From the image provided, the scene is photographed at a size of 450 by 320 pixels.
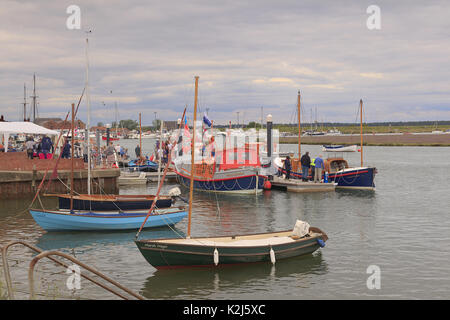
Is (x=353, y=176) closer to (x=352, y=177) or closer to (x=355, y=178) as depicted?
(x=352, y=177)

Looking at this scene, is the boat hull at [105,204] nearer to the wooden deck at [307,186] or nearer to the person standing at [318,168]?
the wooden deck at [307,186]

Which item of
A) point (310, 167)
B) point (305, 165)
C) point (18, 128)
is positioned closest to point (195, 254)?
point (18, 128)

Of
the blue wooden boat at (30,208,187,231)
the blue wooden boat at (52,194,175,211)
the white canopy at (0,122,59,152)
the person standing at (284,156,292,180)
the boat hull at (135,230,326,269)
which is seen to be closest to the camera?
the boat hull at (135,230,326,269)

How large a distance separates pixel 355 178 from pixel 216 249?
86.4ft

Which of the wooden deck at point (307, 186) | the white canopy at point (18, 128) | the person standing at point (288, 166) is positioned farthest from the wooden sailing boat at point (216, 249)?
the person standing at point (288, 166)

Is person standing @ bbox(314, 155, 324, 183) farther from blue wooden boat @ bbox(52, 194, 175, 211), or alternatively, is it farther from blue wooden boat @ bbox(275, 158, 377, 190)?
blue wooden boat @ bbox(52, 194, 175, 211)

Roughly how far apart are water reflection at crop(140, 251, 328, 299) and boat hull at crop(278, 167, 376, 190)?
23225 mm

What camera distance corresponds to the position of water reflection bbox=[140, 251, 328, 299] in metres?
15.3

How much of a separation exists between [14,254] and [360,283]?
43.1ft

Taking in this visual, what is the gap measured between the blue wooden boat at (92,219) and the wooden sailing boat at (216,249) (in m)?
6.03

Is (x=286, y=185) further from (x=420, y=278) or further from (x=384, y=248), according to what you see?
(x=420, y=278)

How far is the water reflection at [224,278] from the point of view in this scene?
15267mm

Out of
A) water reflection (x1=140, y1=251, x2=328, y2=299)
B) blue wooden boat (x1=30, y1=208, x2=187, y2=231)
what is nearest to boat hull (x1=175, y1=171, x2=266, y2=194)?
blue wooden boat (x1=30, y1=208, x2=187, y2=231)

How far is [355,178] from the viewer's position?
40312 mm
